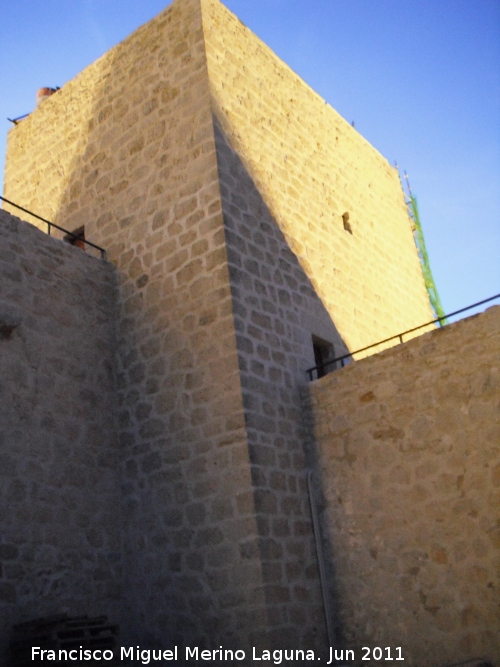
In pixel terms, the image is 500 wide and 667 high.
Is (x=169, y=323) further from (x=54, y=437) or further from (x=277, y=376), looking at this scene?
(x=54, y=437)

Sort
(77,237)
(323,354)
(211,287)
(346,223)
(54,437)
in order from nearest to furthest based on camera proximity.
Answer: (54,437)
(211,287)
(323,354)
(77,237)
(346,223)

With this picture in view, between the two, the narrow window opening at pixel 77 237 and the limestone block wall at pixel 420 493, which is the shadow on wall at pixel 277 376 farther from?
the narrow window opening at pixel 77 237

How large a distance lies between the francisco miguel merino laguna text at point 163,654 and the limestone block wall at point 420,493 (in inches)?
30.8

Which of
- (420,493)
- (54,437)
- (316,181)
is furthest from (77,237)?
(420,493)

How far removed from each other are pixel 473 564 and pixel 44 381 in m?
3.87

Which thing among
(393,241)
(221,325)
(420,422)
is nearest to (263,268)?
(221,325)

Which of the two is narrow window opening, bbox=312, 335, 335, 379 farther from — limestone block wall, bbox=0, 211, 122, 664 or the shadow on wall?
limestone block wall, bbox=0, 211, 122, 664

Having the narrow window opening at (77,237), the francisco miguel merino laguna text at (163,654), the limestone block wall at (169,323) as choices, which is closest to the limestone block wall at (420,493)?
the francisco miguel merino laguna text at (163,654)

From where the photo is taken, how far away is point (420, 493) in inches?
222

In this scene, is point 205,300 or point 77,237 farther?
point 77,237

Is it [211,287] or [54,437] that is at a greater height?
[211,287]

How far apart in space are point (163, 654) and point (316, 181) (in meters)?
5.54

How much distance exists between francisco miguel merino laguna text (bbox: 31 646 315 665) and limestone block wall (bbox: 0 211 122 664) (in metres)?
0.37

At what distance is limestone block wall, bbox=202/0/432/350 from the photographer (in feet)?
24.4
